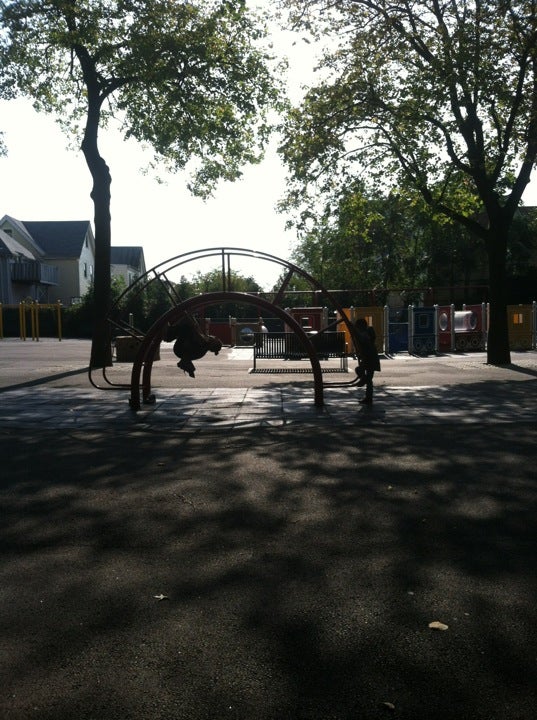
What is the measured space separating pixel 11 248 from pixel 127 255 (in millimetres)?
35181

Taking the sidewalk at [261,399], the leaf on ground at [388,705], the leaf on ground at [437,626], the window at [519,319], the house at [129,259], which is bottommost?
the leaf on ground at [388,705]

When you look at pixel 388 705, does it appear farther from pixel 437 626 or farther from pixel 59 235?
pixel 59 235

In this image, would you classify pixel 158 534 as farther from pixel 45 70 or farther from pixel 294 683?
pixel 45 70

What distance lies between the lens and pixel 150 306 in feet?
173

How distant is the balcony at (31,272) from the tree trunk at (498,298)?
1932 inches

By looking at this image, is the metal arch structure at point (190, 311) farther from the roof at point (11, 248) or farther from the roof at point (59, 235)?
the roof at point (59, 235)

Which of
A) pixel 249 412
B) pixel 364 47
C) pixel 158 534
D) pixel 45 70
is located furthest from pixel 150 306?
pixel 158 534

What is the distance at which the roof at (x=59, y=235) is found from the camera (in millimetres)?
71500

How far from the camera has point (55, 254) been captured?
7106cm

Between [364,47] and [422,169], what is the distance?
368cm

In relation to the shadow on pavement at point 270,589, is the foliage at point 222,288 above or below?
above

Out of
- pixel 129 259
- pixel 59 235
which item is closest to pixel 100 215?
pixel 59 235

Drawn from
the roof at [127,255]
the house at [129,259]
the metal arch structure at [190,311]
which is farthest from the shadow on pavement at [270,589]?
the roof at [127,255]

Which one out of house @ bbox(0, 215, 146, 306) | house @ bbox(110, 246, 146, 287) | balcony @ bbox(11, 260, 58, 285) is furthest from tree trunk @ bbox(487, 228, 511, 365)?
house @ bbox(110, 246, 146, 287)
